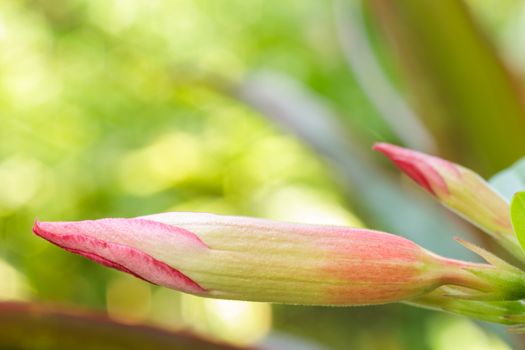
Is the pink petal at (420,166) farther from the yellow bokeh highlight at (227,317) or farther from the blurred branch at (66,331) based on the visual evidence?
the yellow bokeh highlight at (227,317)

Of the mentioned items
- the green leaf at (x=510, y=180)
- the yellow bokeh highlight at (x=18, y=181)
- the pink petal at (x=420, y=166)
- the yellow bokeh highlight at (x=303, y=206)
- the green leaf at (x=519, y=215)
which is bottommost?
the green leaf at (x=519, y=215)

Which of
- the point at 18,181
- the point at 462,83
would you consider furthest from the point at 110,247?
the point at 18,181

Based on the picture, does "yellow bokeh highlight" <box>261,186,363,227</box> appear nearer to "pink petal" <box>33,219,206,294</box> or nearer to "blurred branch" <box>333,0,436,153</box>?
"blurred branch" <box>333,0,436,153</box>

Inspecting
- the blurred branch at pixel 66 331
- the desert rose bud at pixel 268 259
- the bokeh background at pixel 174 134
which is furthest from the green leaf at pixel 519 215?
the bokeh background at pixel 174 134

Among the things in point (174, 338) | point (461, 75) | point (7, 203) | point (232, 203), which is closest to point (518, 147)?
point (461, 75)

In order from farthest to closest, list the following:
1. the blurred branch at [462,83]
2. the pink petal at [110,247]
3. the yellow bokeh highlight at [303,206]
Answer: the yellow bokeh highlight at [303,206], the blurred branch at [462,83], the pink petal at [110,247]

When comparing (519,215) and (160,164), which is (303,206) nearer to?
(160,164)

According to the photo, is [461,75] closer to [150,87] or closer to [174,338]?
[174,338]
